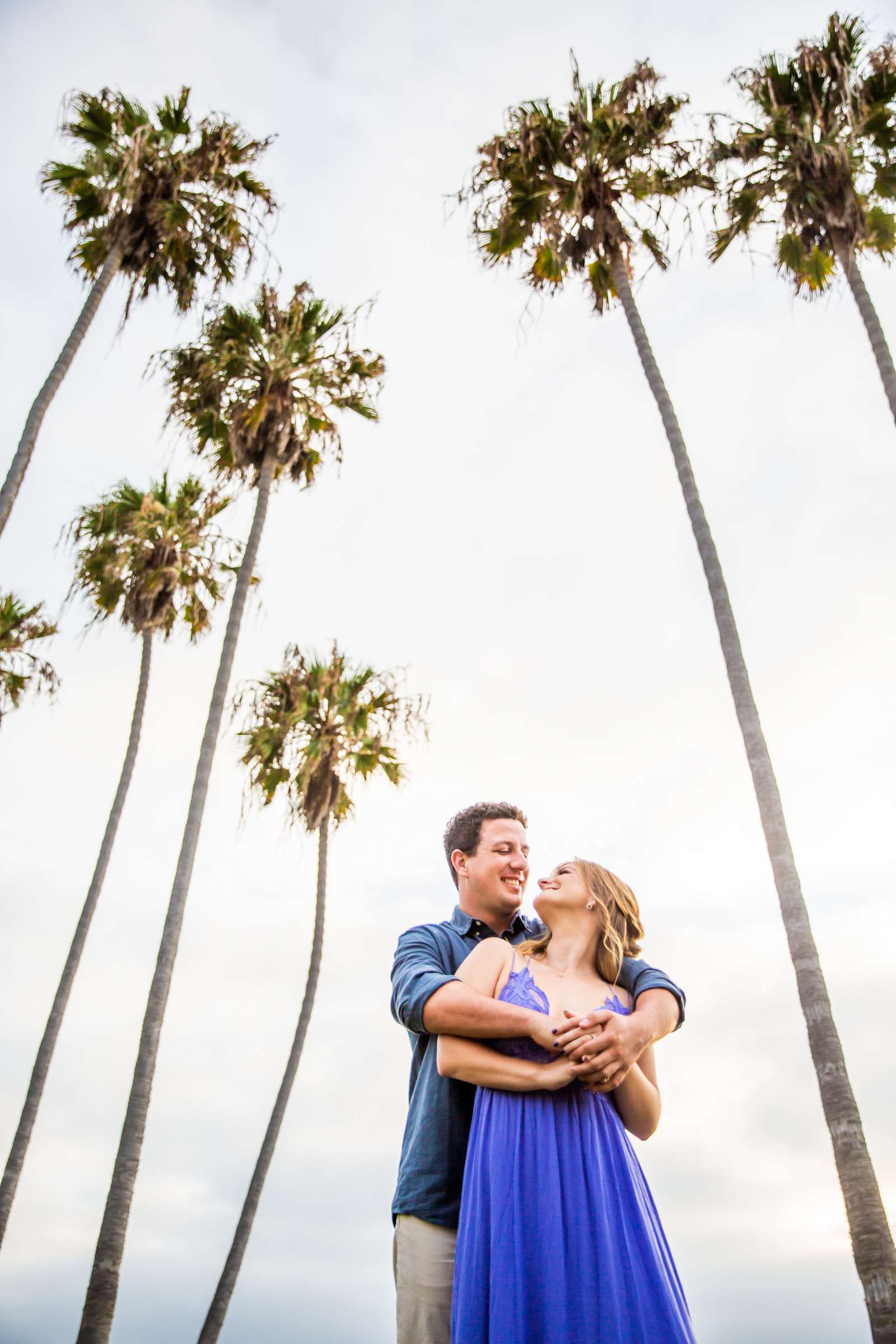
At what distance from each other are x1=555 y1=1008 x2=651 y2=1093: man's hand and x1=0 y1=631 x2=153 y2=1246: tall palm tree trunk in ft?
50.8

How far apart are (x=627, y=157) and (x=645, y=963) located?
11589 mm

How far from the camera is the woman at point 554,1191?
8.34 feet

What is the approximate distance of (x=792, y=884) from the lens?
26.6 feet

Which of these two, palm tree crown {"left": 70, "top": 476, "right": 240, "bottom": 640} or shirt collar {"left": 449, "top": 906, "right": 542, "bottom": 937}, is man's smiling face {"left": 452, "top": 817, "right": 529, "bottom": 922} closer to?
shirt collar {"left": 449, "top": 906, "right": 542, "bottom": 937}

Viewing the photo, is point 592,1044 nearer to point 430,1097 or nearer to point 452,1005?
point 452,1005

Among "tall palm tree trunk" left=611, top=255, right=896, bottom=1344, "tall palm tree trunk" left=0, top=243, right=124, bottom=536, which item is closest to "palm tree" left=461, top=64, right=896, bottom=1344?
"tall palm tree trunk" left=611, top=255, right=896, bottom=1344

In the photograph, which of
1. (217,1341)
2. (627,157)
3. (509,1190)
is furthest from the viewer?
(217,1341)

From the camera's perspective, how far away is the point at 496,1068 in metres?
2.83

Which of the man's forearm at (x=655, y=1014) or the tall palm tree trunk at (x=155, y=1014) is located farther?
the tall palm tree trunk at (x=155, y=1014)

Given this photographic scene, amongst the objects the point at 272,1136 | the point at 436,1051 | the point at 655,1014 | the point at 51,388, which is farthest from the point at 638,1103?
the point at 272,1136

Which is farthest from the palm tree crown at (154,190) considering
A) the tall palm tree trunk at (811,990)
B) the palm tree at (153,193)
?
the tall palm tree trunk at (811,990)

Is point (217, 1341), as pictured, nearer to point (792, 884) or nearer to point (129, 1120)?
point (129, 1120)

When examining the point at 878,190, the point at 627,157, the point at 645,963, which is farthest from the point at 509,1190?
the point at 878,190

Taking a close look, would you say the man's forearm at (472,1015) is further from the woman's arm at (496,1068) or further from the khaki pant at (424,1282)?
the khaki pant at (424,1282)
